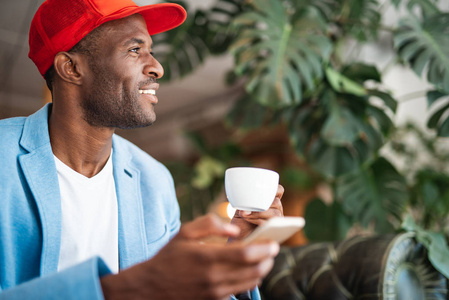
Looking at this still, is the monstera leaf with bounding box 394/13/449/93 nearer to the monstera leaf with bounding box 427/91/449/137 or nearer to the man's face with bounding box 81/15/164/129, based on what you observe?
the monstera leaf with bounding box 427/91/449/137

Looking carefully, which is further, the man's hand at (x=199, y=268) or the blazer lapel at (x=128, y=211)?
the blazer lapel at (x=128, y=211)

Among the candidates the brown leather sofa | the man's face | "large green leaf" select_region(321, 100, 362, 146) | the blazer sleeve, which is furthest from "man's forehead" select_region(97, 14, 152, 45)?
"large green leaf" select_region(321, 100, 362, 146)

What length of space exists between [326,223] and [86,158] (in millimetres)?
1706

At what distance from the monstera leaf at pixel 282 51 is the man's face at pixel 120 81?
108 centimetres

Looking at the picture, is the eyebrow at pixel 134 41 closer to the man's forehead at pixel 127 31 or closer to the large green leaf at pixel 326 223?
A: the man's forehead at pixel 127 31

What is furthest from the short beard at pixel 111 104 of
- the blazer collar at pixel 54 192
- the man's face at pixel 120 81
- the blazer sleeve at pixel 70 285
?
the blazer sleeve at pixel 70 285

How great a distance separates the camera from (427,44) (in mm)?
2172

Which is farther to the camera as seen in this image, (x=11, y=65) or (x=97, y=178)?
(x=11, y=65)

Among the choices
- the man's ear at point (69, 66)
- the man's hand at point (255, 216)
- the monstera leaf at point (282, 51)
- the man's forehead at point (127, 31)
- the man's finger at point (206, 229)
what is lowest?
the monstera leaf at point (282, 51)

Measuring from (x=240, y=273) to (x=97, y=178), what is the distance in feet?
2.27

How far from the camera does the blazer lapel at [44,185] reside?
2.99 ft

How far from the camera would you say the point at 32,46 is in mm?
1097


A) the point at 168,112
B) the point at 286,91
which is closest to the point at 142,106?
the point at 286,91

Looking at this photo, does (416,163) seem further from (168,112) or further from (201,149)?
(168,112)
